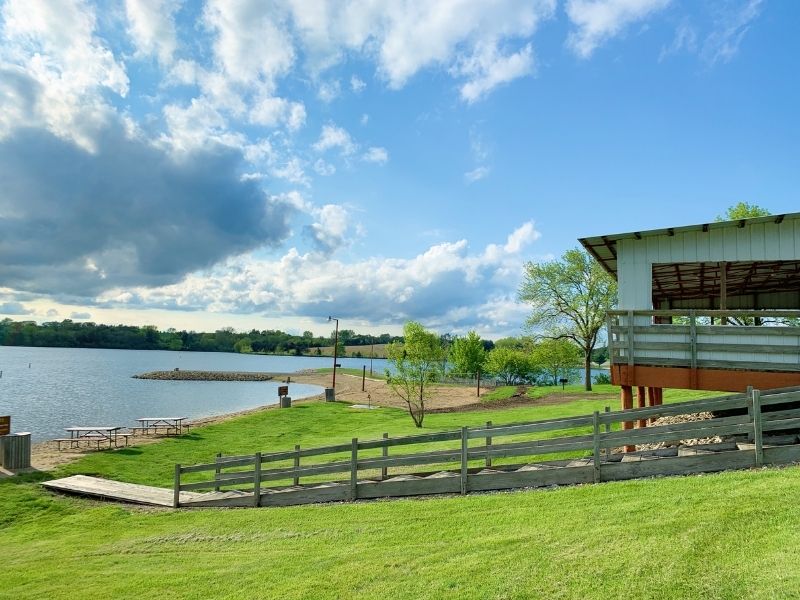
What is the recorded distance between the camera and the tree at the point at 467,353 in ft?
233

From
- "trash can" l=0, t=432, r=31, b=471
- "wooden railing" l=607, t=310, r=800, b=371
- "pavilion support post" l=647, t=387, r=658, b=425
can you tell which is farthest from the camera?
"trash can" l=0, t=432, r=31, b=471

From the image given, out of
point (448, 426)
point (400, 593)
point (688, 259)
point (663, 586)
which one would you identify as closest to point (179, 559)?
point (400, 593)

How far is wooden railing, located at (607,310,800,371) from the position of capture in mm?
10562

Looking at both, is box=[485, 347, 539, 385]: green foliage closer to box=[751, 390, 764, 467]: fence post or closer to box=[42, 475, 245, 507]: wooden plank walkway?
box=[42, 475, 245, 507]: wooden plank walkway

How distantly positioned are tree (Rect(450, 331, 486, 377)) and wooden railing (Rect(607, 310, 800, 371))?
5808 cm

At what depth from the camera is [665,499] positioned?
7.12m

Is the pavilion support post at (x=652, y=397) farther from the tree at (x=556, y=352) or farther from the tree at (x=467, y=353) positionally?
the tree at (x=467, y=353)

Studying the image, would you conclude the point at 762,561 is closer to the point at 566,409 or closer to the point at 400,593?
the point at 400,593

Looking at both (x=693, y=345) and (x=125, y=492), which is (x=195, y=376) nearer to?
(x=125, y=492)

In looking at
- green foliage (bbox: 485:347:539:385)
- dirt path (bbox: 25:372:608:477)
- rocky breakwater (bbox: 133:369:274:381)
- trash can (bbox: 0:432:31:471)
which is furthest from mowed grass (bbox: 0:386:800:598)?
rocky breakwater (bbox: 133:369:274:381)

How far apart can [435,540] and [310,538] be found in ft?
7.42

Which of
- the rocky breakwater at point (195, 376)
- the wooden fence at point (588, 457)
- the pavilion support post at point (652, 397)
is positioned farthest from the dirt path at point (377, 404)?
the rocky breakwater at point (195, 376)

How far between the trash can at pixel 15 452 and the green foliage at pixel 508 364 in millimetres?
56590

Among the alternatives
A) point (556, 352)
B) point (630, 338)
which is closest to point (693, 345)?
point (630, 338)
